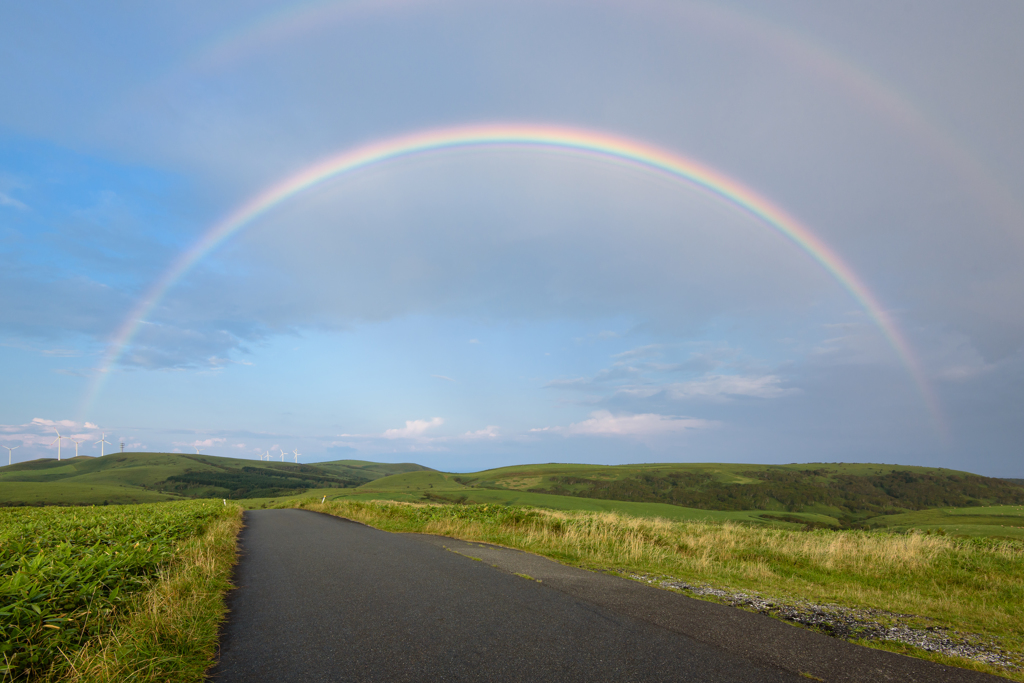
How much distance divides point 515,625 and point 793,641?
13.0ft

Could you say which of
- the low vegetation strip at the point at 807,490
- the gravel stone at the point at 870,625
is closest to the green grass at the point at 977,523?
the gravel stone at the point at 870,625

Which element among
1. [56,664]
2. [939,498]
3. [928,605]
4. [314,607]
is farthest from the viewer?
[939,498]

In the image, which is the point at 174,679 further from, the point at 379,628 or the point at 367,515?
the point at 367,515

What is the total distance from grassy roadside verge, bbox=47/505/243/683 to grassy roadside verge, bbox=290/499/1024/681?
8956mm

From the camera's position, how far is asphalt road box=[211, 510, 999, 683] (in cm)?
569

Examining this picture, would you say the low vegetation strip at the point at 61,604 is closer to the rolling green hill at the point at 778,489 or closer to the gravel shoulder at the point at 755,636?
the gravel shoulder at the point at 755,636

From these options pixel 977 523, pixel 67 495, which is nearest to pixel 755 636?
pixel 977 523

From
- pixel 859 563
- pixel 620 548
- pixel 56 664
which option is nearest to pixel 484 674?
pixel 56 664

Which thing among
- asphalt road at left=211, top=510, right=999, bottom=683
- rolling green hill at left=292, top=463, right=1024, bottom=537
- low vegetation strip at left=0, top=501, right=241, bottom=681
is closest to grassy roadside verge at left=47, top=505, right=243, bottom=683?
low vegetation strip at left=0, top=501, right=241, bottom=681

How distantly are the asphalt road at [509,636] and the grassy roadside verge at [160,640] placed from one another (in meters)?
0.33

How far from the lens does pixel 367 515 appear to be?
32.1 m

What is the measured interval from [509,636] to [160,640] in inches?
178

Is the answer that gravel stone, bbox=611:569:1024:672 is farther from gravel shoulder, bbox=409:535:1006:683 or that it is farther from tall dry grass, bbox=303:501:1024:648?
tall dry grass, bbox=303:501:1024:648

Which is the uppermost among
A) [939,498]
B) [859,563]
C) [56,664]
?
[56,664]
